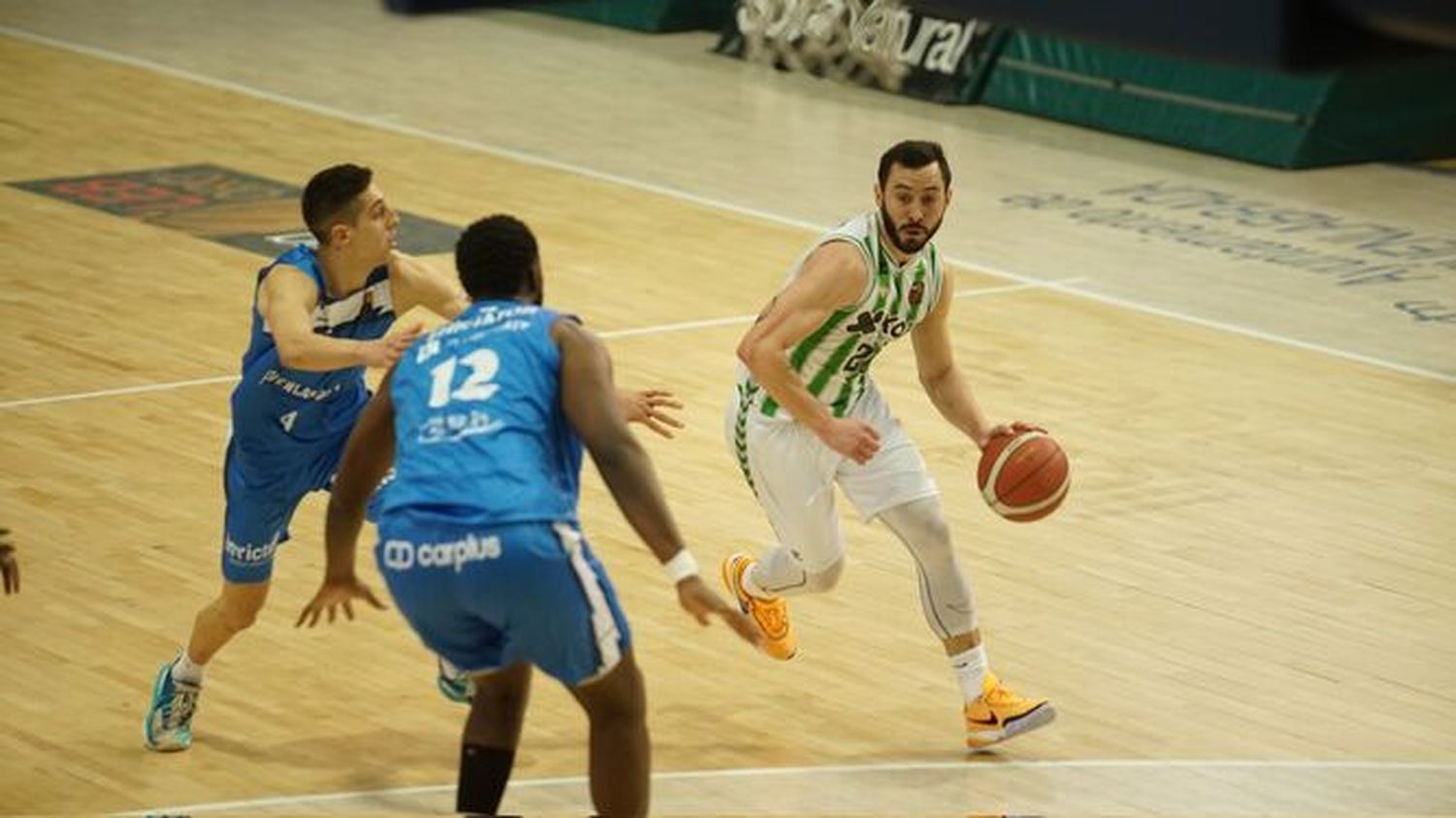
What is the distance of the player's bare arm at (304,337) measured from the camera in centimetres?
760

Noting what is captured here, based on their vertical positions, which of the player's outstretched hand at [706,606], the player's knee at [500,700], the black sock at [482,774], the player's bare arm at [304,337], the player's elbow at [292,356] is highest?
the player's outstretched hand at [706,606]

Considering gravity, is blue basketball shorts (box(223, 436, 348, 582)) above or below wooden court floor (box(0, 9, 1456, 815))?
above

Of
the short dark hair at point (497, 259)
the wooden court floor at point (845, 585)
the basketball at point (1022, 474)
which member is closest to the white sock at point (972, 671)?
the wooden court floor at point (845, 585)

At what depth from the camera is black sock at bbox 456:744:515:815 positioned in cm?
655

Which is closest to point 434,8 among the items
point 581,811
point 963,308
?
point 581,811

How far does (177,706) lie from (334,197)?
1.58m

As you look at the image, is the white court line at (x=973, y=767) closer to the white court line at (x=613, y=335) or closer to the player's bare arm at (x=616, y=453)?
the player's bare arm at (x=616, y=453)

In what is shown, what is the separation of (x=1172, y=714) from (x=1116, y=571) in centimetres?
154

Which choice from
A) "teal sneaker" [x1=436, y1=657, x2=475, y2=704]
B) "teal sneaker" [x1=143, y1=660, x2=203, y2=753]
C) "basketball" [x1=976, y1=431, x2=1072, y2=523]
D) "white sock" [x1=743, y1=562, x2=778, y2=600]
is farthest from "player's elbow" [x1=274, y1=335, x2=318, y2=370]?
"basketball" [x1=976, y1=431, x2=1072, y2=523]

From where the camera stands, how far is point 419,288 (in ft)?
26.8

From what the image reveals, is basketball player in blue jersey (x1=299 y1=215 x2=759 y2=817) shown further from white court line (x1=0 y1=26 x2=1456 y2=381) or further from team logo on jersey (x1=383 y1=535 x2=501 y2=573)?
white court line (x1=0 y1=26 x2=1456 y2=381)

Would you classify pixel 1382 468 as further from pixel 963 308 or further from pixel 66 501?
pixel 66 501

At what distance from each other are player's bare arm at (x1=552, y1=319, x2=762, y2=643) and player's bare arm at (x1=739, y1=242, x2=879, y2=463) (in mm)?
1573

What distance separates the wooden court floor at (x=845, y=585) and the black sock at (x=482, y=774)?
1177 mm
